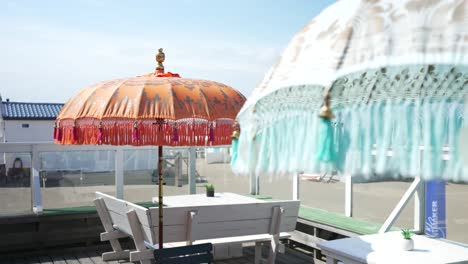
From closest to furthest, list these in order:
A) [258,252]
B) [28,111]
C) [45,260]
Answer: [258,252] < [45,260] < [28,111]

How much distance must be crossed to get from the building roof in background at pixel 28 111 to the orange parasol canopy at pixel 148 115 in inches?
838

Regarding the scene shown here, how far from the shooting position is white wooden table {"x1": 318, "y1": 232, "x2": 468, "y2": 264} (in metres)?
3.47

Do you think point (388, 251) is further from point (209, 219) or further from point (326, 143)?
point (326, 143)

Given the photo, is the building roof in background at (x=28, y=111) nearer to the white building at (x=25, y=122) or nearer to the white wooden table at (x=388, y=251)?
the white building at (x=25, y=122)

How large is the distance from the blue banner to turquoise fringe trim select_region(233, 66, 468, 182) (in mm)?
3858

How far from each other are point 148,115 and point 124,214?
181cm

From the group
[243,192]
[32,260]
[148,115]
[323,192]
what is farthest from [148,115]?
[243,192]

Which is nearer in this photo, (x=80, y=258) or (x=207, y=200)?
(x=80, y=258)

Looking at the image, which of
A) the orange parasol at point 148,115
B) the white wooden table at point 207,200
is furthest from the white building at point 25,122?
the orange parasol at point 148,115

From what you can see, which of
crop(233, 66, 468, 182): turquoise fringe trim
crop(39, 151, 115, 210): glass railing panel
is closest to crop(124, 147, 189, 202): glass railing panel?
crop(39, 151, 115, 210): glass railing panel

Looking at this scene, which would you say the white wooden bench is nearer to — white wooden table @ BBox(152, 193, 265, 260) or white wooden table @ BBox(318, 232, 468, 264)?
white wooden table @ BBox(152, 193, 265, 260)

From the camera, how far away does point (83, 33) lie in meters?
8.32

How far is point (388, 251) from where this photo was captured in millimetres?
3680

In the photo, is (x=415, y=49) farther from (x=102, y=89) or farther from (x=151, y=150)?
(x=151, y=150)
